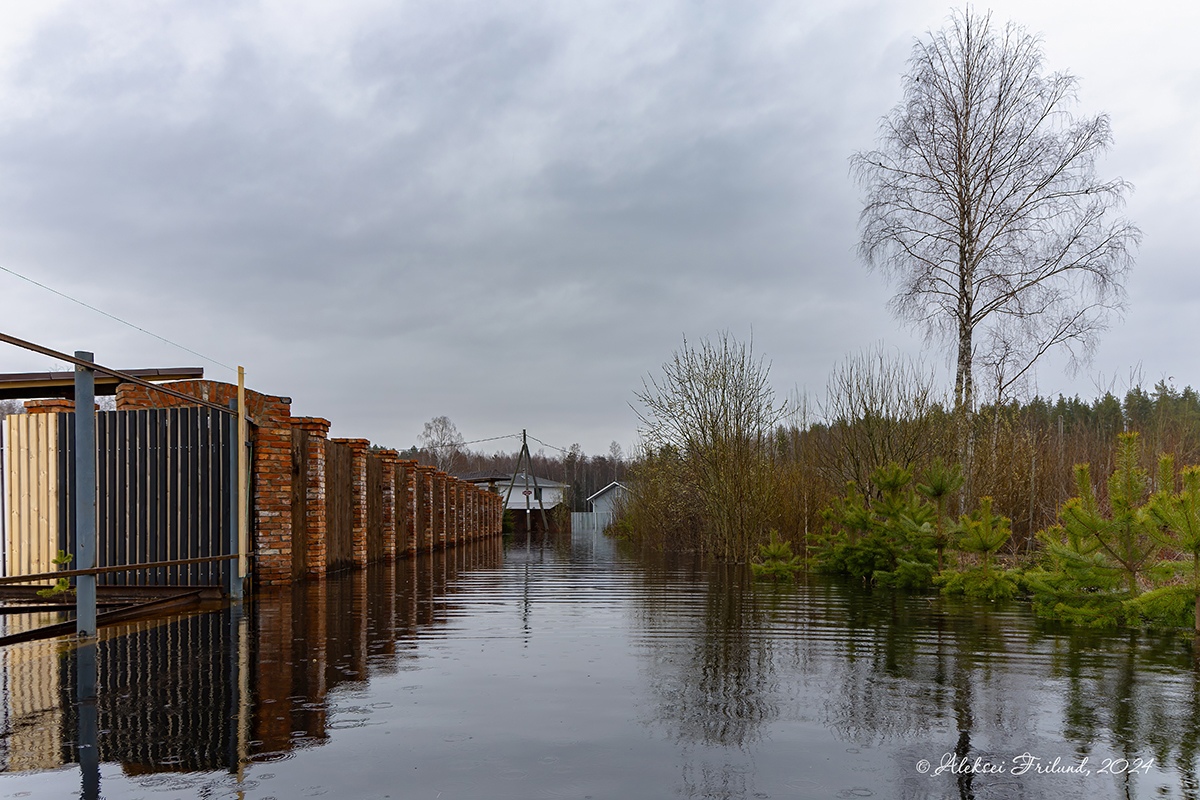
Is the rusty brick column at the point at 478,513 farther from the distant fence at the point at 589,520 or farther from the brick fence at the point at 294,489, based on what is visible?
the distant fence at the point at 589,520

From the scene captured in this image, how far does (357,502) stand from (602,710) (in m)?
12.5

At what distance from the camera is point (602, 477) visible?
110125 mm

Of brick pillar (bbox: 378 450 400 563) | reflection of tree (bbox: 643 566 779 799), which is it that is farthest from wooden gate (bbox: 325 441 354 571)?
reflection of tree (bbox: 643 566 779 799)

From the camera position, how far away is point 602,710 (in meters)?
4.81

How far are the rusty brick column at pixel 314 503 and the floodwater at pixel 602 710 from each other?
15.8 ft

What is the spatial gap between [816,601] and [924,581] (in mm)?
2224

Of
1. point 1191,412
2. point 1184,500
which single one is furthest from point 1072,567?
point 1191,412

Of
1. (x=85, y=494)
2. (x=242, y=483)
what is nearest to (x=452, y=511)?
(x=242, y=483)

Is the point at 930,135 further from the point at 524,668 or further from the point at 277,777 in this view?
the point at 277,777

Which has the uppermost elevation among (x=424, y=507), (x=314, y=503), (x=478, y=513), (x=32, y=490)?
(x=32, y=490)

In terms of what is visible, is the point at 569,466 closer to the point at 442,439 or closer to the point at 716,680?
the point at 442,439

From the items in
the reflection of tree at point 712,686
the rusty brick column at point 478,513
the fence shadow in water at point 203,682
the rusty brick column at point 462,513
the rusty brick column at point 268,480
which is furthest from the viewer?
the rusty brick column at point 478,513

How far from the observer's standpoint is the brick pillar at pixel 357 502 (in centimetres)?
1634

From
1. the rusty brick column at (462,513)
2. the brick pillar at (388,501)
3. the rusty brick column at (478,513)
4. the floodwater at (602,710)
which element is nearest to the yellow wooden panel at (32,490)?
the floodwater at (602,710)
